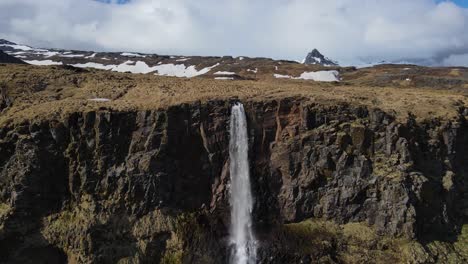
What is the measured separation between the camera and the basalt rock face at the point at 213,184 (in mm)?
36594

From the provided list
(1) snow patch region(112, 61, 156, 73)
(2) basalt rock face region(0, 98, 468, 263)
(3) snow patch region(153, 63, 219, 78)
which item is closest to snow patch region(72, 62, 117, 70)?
(1) snow patch region(112, 61, 156, 73)

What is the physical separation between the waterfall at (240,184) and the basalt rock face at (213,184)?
2.04 ft

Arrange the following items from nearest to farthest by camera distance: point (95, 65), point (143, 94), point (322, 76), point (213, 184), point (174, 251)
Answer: point (174, 251), point (213, 184), point (143, 94), point (322, 76), point (95, 65)

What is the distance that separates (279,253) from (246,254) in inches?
107

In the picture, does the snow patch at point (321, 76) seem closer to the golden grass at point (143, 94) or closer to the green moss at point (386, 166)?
the golden grass at point (143, 94)

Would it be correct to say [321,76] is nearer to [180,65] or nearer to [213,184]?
[180,65]

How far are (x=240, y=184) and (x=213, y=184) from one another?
2.37 metres

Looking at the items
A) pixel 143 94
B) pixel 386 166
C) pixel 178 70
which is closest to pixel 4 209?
pixel 143 94

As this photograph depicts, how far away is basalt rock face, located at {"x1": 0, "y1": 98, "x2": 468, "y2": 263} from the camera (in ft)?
120

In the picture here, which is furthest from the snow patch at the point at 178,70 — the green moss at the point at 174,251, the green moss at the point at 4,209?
the green moss at the point at 4,209

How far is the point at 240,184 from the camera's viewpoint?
40625 millimetres

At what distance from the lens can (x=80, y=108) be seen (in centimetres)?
3941

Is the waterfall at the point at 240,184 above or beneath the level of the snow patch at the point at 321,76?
beneath

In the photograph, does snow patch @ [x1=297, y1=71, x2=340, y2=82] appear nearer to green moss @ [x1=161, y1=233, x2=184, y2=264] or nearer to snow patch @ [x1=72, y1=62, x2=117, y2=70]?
snow patch @ [x1=72, y1=62, x2=117, y2=70]
